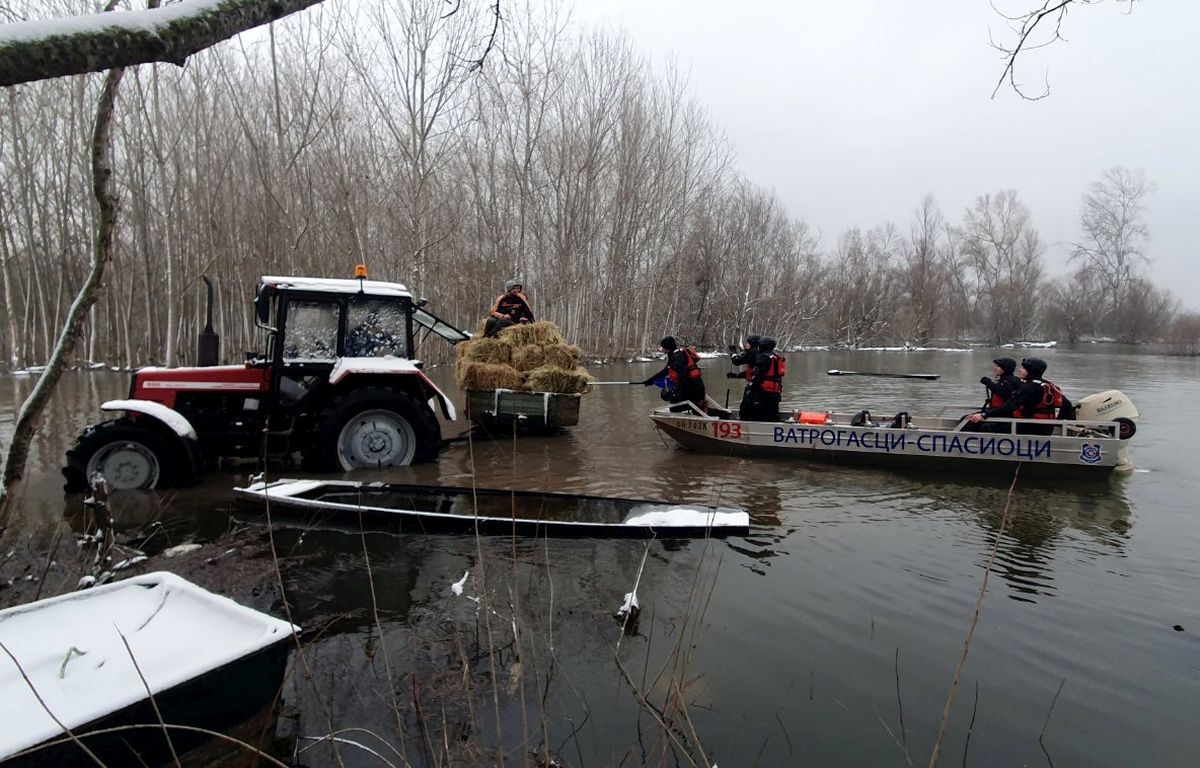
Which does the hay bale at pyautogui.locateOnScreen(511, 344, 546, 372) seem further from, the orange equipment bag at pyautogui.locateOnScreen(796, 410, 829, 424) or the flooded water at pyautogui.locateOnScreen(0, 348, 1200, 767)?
the orange equipment bag at pyautogui.locateOnScreen(796, 410, 829, 424)

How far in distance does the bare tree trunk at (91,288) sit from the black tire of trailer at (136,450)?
3519 mm

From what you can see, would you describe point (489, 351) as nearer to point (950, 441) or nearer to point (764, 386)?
point (764, 386)

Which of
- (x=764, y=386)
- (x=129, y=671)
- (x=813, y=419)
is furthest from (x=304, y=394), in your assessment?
(x=813, y=419)

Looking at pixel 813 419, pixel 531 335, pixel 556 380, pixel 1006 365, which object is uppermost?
pixel 531 335

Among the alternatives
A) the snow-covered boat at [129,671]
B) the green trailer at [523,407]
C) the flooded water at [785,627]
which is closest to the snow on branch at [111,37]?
the snow-covered boat at [129,671]

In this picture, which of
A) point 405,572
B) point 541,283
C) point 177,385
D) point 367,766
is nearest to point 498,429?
point 177,385

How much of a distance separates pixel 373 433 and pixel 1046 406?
8259 millimetres

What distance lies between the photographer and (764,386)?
9078 mm

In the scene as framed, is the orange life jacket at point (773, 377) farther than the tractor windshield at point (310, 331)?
Yes

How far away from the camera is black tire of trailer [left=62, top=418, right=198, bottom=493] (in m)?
6.20

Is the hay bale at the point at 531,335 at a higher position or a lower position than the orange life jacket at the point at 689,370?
higher

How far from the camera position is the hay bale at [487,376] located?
10156mm

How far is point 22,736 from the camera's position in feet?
6.61

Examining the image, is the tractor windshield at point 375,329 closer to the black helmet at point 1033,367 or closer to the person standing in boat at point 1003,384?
the person standing in boat at point 1003,384
